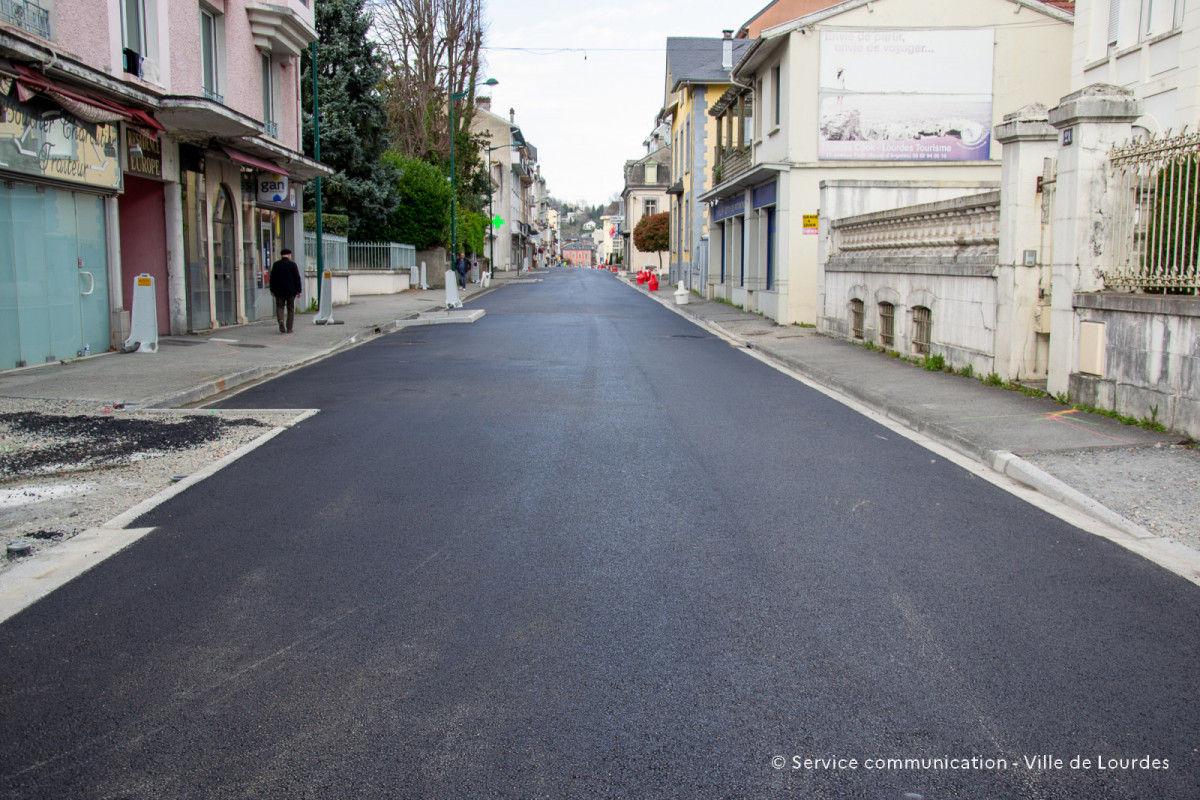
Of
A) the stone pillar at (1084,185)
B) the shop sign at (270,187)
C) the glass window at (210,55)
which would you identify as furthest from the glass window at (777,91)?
the stone pillar at (1084,185)

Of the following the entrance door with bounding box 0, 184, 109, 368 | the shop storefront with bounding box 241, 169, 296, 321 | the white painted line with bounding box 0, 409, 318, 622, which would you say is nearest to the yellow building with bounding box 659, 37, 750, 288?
the shop storefront with bounding box 241, 169, 296, 321

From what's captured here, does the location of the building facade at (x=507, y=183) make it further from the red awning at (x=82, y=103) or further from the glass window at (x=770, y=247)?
the red awning at (x=82, y=103)

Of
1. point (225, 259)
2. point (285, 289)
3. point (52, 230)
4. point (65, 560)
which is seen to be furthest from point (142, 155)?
point (65, 560)

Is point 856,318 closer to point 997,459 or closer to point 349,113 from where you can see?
point 997,459

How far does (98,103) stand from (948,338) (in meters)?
12.6

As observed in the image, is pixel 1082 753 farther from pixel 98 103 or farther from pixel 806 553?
pixel 98 103

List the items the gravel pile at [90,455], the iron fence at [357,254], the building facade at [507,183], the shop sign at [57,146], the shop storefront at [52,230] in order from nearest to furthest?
the gravel pile at [90,455] → the shop sign at [57,146] → the shop storefront at [52,230] → the iron fence at [357,254] → the building facade at [507,183]

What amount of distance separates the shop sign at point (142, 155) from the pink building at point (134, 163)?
0.12 ft

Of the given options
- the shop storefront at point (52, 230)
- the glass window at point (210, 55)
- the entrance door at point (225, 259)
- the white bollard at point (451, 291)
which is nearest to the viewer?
the shop storefront at point (52, 230)

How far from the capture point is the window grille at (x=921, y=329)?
14.2 m

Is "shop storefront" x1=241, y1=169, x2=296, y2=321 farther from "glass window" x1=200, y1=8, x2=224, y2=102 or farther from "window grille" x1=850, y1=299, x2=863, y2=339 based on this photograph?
"window grille" x1=850, y1=299, x2=863, y2=339

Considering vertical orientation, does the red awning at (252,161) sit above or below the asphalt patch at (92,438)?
above

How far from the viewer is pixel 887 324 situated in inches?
639

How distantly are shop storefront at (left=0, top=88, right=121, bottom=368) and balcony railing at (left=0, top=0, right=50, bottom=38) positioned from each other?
0.93m
